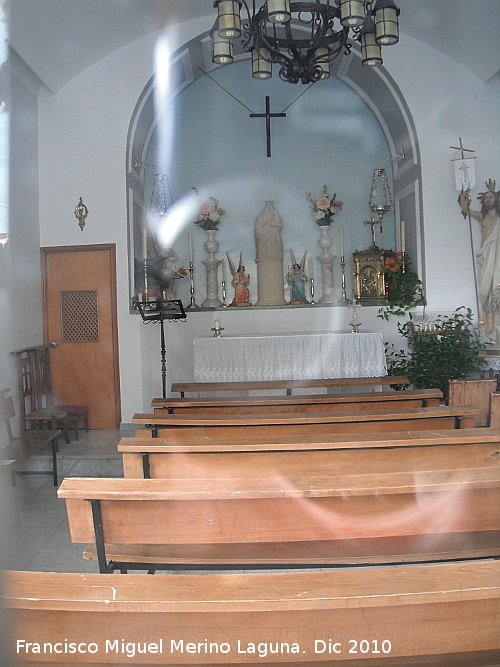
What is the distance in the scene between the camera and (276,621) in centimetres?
A: 116

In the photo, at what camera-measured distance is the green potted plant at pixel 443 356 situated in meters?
5.62

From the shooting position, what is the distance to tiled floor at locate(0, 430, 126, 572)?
10.2 ft

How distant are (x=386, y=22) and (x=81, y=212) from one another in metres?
3.46

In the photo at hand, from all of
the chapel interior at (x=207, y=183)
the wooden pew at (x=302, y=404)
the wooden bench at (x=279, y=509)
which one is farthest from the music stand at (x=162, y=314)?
the wooden bench at (x=279, y=509)

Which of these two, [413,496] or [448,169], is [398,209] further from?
[413,496]

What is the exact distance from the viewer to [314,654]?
3.74ft

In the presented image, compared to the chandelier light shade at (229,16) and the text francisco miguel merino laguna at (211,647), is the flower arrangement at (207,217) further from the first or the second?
the text francisco miguel merino laguna at (211,647)

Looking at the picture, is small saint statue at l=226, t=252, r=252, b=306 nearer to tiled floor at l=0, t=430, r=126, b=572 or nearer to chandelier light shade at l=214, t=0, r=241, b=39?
tiled floor at l=0, t=430, r=126, b=572

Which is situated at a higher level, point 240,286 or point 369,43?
point 369,43

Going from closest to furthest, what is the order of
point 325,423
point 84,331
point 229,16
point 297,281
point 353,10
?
point 325,423, point 353,10, point 229,16, point 84,331, point 297,281

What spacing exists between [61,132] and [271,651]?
5.81m

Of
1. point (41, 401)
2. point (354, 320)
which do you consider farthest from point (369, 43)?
point (41, 401)

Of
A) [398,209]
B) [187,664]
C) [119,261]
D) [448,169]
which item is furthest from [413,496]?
[398,209]

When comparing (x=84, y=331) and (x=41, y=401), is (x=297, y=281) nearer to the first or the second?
(x=84, y=331)
